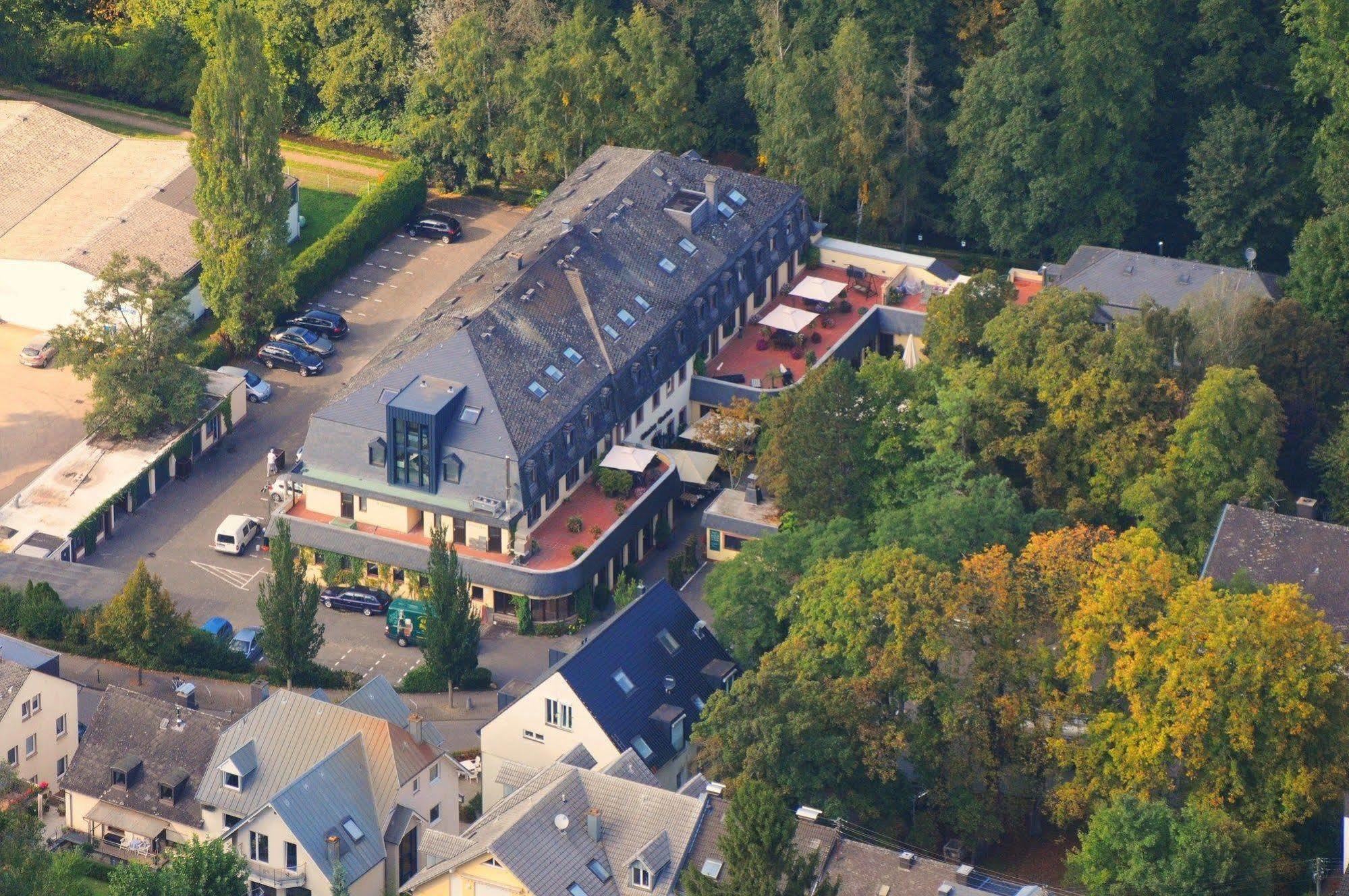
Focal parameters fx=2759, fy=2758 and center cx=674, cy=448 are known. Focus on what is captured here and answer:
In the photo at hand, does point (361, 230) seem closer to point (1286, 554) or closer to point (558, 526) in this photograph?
point (558, 526)

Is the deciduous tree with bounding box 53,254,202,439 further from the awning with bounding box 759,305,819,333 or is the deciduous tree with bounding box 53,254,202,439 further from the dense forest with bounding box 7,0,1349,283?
the awning with bounding box 759,305,819,333

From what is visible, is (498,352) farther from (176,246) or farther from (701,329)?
(176,246)

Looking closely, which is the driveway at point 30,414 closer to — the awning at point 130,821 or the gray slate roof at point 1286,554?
the awning at point 130,821

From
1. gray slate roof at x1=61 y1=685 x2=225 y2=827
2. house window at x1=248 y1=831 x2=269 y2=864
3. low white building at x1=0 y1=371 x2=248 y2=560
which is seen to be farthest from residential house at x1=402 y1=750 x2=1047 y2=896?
low white building at x1=0 y1=371 x2=248 y2=560

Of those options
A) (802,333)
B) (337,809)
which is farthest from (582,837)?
(802,333)

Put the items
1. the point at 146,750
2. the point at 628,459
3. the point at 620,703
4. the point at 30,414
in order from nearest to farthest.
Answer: the point at 620,703
the point at 146,750
the point at 628,459
the point at 30,414
